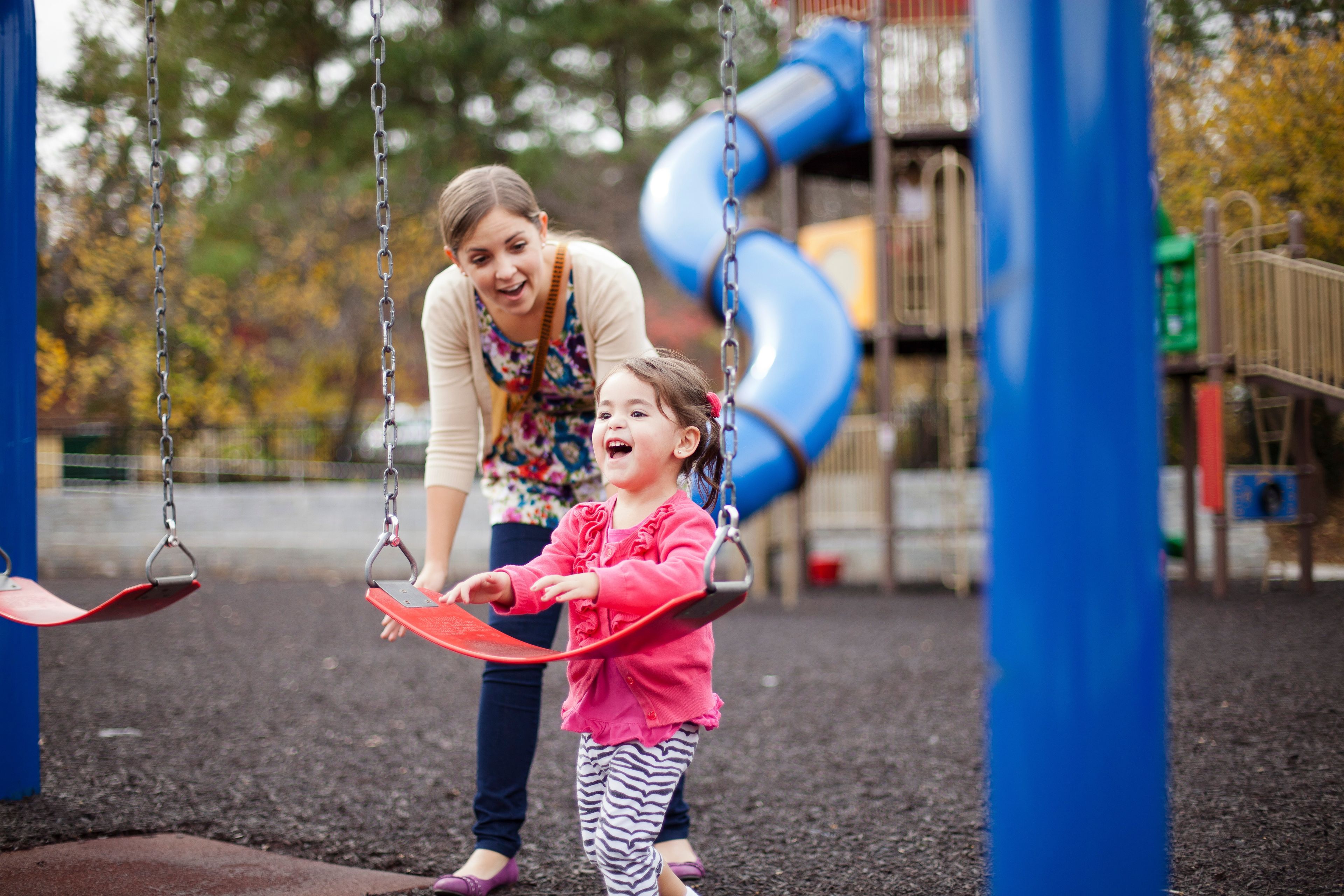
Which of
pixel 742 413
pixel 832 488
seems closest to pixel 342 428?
pixel 832 488

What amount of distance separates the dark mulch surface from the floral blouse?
92 centimetres

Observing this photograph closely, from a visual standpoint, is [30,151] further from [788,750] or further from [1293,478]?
[1293,478]

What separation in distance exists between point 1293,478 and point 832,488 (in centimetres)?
343

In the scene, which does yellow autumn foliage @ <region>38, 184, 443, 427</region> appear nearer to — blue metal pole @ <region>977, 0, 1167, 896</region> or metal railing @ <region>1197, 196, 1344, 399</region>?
metal railing @ <region>1197, 196, 1344, 399</region>

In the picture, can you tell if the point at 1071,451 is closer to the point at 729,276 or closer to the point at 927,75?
the point at 729,276

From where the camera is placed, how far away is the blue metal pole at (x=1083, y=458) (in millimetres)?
1142

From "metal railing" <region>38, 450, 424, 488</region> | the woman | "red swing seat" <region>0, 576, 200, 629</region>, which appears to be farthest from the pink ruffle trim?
"metal railing" <region>38, 450, 424, 488</region>

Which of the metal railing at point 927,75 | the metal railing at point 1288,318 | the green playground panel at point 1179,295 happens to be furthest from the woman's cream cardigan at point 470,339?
the metal railing at point 927,75

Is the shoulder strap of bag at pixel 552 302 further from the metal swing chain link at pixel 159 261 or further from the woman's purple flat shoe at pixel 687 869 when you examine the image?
the woman's purple flat shoe at pixel 687 869

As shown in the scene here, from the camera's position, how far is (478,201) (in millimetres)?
2141

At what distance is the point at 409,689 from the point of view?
512 cm

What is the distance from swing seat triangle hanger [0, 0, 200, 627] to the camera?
7.59 feet

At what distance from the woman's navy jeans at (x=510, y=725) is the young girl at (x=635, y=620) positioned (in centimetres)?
44

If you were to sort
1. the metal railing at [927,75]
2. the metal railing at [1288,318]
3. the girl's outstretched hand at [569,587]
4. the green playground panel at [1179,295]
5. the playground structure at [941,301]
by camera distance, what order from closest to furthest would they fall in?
the girl's outstretched hand at [569,587]
the metal railing at [1288,318]
the playground structure at [941,301]
the green playground panel at [1179,295]
the metal railing at [927,75]
